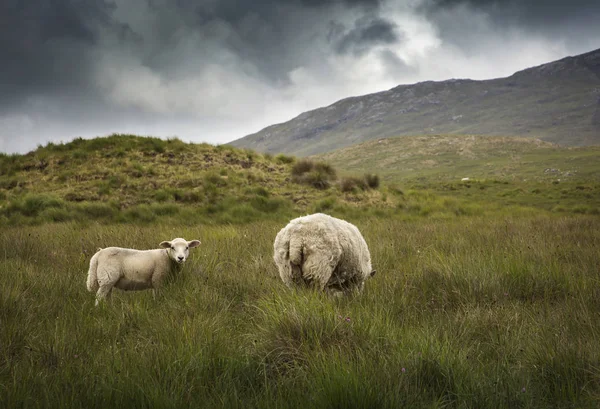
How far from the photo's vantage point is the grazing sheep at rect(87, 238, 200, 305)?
4.91m

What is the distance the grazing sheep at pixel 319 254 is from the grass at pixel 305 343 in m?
0.34

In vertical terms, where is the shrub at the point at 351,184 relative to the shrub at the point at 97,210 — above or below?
below

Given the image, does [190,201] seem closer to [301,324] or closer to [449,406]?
[301,324]

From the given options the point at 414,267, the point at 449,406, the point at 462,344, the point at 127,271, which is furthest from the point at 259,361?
the point at 414,267

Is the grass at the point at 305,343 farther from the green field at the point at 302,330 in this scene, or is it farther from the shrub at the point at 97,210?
the shrub at the point at 97,210

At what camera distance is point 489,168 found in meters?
46.3

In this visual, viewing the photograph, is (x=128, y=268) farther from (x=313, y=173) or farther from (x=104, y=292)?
(x=313, y=173)

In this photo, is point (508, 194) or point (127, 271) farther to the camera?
point (508, 194)

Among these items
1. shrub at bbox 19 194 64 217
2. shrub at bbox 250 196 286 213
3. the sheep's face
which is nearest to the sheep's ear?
the sheep's face

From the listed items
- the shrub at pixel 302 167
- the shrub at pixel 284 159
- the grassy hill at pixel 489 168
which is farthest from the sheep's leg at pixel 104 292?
the grassy hill at pixel 489 168

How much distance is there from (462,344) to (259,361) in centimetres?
184

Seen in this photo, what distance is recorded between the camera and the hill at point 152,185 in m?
13.5

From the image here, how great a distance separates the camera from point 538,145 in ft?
211

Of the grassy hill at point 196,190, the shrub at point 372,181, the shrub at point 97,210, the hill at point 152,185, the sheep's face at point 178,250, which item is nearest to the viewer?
the sheep's face at point 178,250
